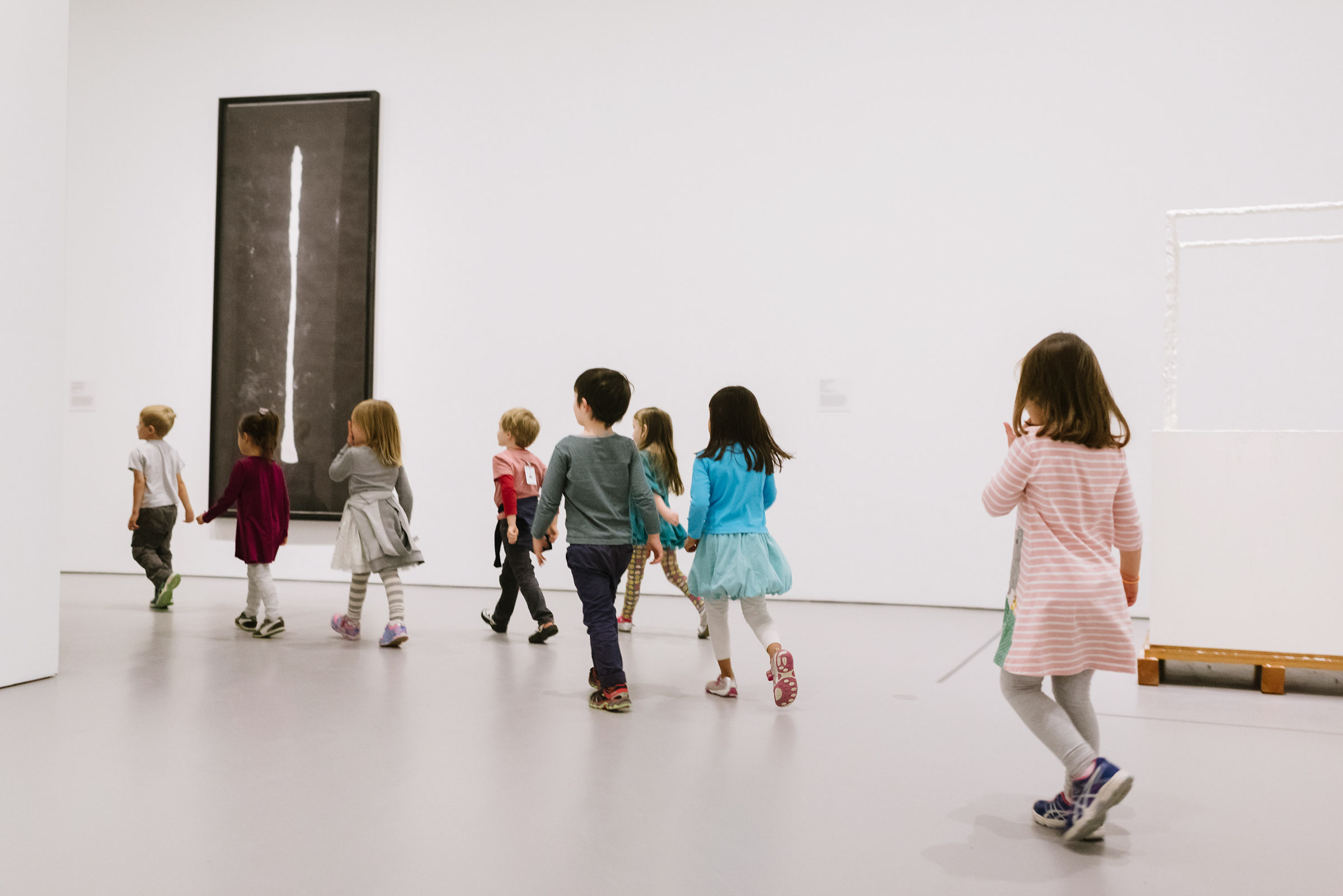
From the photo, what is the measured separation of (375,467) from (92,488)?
14.9 ft

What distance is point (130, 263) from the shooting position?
8.38m

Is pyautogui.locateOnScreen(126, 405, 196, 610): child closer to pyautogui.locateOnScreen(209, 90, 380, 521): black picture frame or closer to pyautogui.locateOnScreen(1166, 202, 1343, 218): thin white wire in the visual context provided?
pyautogui.locateOnScreen(209, 90, 380, 521): black picture frame

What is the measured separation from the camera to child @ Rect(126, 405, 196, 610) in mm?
6379

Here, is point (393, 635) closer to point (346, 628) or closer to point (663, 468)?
point (346, 628)

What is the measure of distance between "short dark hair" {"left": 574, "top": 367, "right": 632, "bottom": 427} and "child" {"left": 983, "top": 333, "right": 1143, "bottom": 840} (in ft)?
5.48

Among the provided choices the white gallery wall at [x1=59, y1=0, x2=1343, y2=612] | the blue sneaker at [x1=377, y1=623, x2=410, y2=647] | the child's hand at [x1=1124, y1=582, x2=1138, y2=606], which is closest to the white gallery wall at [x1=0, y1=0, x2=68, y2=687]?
the blue sneaker at [x1=377, y1=623, x2=410, y2=647]

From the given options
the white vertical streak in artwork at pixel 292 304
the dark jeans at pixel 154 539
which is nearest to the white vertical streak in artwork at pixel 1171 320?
the dark jeans at pixel 154 539

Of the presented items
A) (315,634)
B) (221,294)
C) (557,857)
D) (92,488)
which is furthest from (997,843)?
(92,488)

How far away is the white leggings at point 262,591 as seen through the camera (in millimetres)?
5445

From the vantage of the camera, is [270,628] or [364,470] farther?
[270,628]

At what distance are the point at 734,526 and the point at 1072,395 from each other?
5.68ft

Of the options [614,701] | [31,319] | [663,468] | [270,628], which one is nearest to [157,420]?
[270,628]

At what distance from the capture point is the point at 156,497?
21.2 feet

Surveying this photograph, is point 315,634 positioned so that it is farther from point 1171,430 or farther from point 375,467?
point 1171,430
